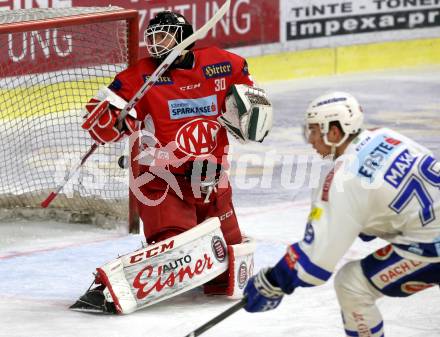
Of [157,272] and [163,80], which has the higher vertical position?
[163,80]

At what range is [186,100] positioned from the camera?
4906 mm

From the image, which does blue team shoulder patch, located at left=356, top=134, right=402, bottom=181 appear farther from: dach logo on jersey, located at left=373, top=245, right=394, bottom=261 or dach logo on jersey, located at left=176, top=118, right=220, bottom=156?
dach logo on jersey, located at left=176, top=118, right=220, bottom=156

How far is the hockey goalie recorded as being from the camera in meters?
4.84

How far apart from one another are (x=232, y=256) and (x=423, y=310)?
724mm

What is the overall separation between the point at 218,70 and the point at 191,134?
10.4 inches

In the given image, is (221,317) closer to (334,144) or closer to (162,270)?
(334,144)

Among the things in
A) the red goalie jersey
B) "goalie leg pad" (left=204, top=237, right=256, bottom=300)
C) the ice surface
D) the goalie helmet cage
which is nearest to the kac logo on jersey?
the red goalie jersey

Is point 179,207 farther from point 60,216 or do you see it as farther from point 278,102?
point 278,102

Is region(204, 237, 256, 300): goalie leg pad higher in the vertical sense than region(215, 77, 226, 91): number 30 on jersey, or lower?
lower

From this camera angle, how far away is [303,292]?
16.4ft

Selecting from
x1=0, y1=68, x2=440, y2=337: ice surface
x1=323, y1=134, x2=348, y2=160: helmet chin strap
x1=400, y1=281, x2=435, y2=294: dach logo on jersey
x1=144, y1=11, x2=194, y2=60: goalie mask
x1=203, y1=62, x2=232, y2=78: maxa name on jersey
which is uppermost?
x1=144, y1=11, x2=194, y2=60: goalie mask

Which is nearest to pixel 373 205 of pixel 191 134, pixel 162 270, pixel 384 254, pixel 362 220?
pixel 362 220

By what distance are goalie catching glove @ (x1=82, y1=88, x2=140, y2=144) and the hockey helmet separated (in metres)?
1.41

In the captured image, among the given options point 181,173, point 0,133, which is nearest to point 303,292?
Answer: point 181,173
